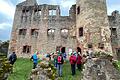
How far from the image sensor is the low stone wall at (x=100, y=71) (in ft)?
21.7

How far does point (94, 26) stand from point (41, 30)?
871cm

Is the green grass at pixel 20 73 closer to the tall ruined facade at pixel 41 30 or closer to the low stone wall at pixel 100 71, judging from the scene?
the low stone wall at pixel 100 71

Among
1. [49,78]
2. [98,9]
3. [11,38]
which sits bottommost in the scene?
[49,78]

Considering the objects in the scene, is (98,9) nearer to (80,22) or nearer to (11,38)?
(80,22)

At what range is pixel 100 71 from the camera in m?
6.70

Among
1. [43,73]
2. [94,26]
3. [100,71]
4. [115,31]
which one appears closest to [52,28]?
[94,26]

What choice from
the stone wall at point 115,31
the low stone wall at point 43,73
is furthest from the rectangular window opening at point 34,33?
the low stone wall at point 43,73

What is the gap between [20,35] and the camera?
30109 mm

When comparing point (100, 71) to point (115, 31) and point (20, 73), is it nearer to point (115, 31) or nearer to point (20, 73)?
point (20, 73)

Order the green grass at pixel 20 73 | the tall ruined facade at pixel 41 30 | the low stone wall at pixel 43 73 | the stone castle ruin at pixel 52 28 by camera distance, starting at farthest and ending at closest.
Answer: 1. the tall ruined facade at pixel 41 30
2. the stone castle ruin at pixel 52 28
3. the green grass at pixel 20 73
4. the low stone wall at pixel 43 73

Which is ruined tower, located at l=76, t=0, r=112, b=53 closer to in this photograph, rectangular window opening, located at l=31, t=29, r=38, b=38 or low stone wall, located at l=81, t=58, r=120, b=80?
rectangular window opening, located at l=31, t=29, r=38, b=38

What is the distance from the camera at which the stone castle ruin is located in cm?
2588

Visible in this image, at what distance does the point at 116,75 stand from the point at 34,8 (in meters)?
25.9

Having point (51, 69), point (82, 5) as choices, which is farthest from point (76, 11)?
point (51, 69)
